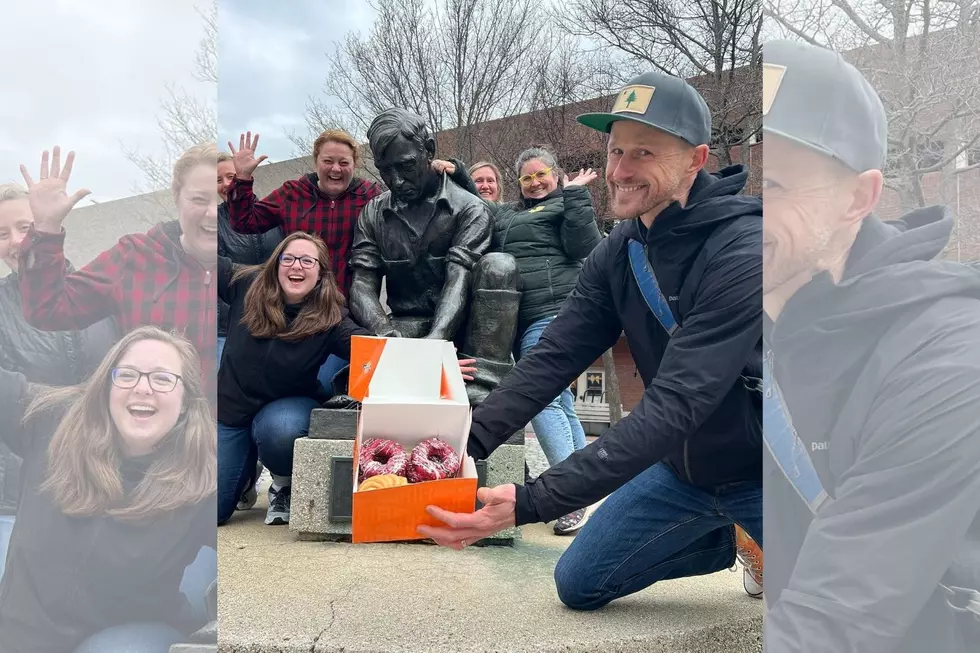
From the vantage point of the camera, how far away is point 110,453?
1.60 metres

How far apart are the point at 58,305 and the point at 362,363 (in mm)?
763

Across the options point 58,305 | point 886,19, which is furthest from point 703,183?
point 58,305

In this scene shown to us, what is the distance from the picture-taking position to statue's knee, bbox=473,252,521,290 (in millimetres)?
3770

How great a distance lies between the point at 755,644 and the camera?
2.37 metres

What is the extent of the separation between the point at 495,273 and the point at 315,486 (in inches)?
A: 53.4

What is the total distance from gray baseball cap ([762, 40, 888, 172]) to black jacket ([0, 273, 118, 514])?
4.76 feet

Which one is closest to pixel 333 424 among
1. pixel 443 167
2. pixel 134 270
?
pixel 443 167

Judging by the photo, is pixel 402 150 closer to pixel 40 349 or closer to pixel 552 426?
pixel 552 426

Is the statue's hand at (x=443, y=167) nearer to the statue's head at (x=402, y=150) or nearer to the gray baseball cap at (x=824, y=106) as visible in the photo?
the statue's head at (x=402, y=150)

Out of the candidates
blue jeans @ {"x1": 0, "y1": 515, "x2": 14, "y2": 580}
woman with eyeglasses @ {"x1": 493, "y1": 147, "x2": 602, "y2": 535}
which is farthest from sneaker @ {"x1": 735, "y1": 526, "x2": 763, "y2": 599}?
blue jeans @ {"x1": 0, "y1": 515, "x2": 14, "y2": 580}

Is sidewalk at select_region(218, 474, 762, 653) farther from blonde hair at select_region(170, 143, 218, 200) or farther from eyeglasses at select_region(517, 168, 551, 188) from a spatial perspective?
eyeglasses at select_region(517, 168, 551, 188)

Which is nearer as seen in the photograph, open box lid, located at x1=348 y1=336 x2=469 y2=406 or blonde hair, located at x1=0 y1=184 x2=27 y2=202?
blonde hair, located at x1=0 y1=184 x2=27 y2=202

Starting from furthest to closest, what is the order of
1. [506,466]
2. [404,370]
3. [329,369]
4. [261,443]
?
[329,369], [261,443], [506,466], [404,370]

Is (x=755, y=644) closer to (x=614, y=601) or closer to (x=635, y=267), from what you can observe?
(x=614, y=601)
